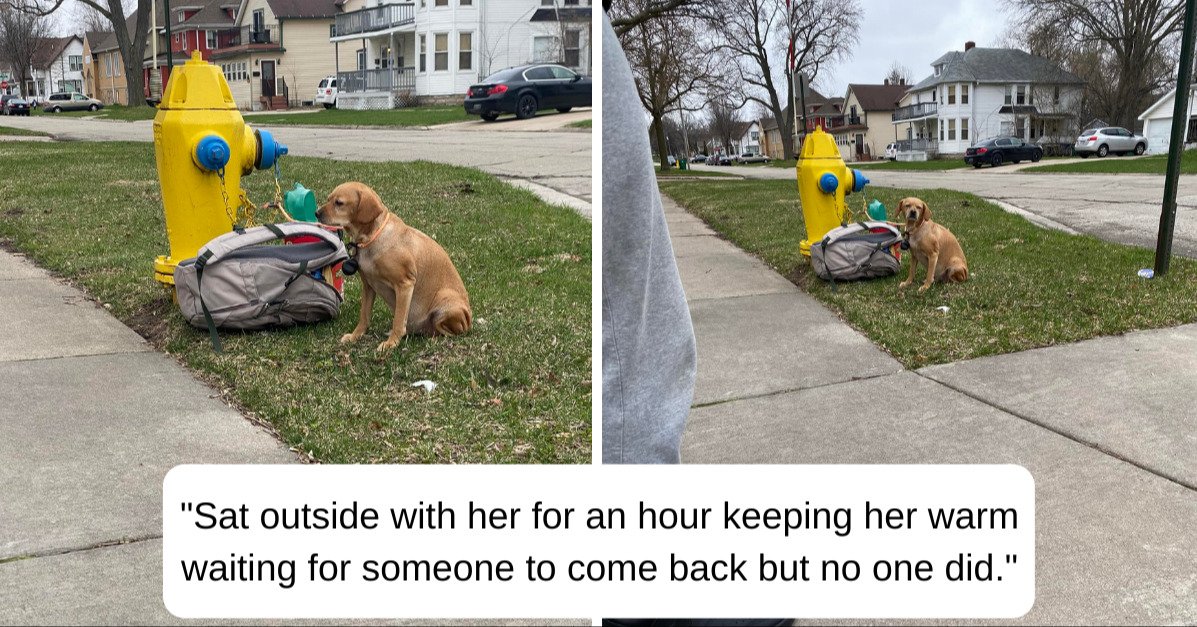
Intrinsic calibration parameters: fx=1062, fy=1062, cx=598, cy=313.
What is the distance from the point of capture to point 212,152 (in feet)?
16.0

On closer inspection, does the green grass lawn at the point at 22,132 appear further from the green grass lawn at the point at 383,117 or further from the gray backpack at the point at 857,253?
the gray backpack at the point at 857,253

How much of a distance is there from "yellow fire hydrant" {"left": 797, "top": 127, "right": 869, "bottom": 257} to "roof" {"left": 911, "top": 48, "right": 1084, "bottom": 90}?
1849 centimetres

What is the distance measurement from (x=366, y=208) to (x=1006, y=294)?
3.89m

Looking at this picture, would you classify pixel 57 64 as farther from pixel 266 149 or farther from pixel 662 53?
pixel 266 149

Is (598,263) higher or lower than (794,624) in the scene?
higher

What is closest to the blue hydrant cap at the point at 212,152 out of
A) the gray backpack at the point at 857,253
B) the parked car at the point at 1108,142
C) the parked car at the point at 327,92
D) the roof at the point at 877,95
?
the parked car at the point at 327,92

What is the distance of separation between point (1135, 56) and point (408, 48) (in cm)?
2272

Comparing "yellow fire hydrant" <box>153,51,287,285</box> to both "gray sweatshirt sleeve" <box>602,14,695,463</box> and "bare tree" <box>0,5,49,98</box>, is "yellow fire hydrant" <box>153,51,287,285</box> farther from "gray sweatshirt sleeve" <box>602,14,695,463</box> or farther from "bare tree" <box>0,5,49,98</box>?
"bare tree" <box>0,5,49,98</box>

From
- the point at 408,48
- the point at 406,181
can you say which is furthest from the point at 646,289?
the point at 406,181

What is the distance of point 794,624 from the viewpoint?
2.36 metres

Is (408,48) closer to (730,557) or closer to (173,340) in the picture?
(173,340)

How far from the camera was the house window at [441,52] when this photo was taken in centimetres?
358

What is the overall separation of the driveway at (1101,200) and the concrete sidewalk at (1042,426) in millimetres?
4018

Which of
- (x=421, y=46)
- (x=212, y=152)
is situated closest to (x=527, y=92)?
(x=421, y=46)
